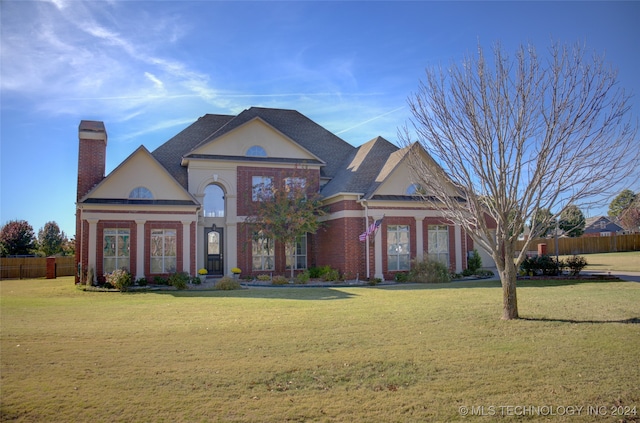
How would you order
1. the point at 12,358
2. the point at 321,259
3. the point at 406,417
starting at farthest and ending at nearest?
the point at 321,259, the point at 12,358, the point at 406,417

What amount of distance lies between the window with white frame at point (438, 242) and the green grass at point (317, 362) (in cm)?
1143

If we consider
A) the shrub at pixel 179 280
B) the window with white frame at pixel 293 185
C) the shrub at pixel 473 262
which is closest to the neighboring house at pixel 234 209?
the window with white frame at pixel 293 185

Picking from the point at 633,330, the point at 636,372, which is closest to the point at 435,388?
the point at 636,372

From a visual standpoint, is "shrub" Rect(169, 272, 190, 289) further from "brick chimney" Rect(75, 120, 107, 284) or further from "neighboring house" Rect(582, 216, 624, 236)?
"neighboring house" Rect(582, 216, 624, 236)

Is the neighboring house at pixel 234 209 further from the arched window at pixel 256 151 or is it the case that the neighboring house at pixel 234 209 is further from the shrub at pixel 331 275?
the shrub at pixel 331 275

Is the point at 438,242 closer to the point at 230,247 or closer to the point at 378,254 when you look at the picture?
the point at 378,254

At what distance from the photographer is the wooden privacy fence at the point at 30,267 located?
110ft

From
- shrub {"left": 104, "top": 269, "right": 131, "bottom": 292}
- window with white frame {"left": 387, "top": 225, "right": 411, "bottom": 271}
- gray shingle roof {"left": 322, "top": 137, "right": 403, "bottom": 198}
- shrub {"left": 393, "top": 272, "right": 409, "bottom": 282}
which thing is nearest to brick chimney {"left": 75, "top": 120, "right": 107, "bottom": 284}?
shrub {"left": 104, "top": 269, "right": 131, "bottom": 292}

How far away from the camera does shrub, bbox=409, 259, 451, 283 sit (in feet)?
72.6

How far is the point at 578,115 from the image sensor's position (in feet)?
35.0

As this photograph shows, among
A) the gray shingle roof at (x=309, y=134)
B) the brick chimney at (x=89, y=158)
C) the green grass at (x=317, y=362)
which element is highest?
the gray shingle roof at (x=309, y=134)

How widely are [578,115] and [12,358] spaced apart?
11861 millimetres

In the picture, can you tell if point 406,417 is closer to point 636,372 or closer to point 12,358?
point 636,372

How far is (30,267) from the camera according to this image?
3438 cm
